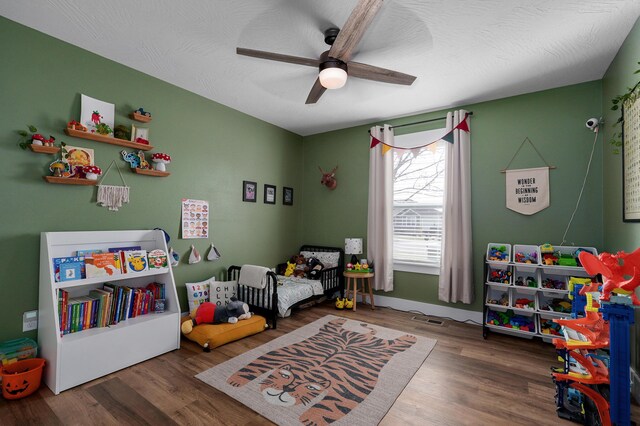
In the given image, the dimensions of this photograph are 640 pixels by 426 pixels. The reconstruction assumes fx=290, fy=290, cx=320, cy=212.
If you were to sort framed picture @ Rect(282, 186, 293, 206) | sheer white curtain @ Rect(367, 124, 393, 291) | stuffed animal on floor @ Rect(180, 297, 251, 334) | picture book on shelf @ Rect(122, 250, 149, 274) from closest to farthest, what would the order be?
picture book on shelf @ Rect(122, 250, 149, 274), stuffed animal on floor @ Rect(180, 297, 251, 334), sheer white curtain @ Rect(367, 124, 393, 291), framed picture @ Rect(282, 186, 293, 206)

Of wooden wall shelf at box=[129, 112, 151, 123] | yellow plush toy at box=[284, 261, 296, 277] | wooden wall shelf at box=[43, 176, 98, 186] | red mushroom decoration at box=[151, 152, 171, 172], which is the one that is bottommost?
yellow plush toy at box=[284, 261, 296, 277]

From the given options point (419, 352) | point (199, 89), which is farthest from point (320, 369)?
point (199, 89)

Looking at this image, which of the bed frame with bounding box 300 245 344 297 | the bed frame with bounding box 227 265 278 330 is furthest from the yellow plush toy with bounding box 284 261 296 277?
the bed frame with bounding box 227 265 278 330

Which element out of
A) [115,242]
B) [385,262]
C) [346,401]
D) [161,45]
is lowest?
[346,401]

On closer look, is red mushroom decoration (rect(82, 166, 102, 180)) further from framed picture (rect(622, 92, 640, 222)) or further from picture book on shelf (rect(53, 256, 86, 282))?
framed picture (rect(622, 92, 640, 222))

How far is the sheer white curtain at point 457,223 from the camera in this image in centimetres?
350

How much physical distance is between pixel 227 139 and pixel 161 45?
4.68ft

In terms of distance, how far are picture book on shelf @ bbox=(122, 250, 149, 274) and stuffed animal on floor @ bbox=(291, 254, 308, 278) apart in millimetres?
2115

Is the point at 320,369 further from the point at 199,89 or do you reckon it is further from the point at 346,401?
the point at 199,89

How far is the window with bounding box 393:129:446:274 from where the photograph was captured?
3867 mm

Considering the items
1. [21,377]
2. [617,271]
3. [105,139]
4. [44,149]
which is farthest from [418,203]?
[21,377]

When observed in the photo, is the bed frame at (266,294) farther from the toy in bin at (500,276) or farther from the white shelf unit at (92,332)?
the toy in bin at (500,276)

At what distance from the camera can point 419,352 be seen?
2.73m

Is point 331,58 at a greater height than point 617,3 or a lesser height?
lesser
